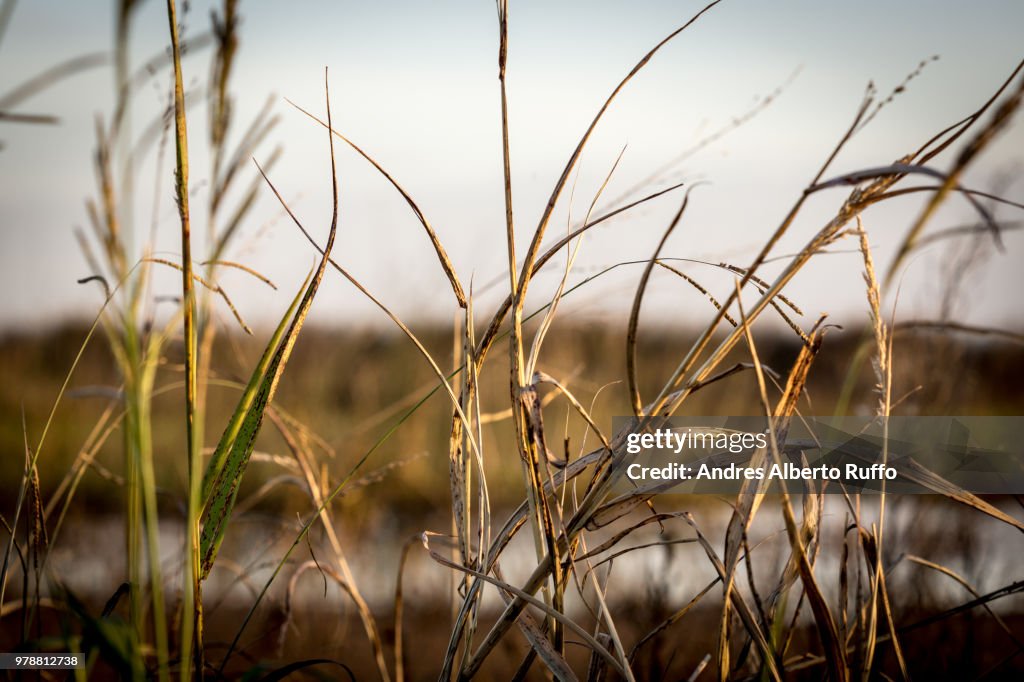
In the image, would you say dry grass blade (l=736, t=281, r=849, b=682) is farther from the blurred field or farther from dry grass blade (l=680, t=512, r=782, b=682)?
the blurred field

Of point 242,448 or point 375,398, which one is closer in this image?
point 242,448

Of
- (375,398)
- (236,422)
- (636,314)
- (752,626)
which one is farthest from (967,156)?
(375,398)

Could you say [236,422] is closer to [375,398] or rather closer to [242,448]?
[242,448]

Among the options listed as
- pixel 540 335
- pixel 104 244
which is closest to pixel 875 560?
pixel 540 335

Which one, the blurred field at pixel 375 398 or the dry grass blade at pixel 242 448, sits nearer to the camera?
the dry grass blade at pixel 242 448

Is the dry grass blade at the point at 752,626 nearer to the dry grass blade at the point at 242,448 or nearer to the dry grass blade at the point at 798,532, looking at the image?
the dry grass blade at the point at 798,532

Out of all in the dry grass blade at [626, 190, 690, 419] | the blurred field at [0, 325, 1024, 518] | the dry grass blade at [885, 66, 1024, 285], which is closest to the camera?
the dry grass blade at [885, 66, 1024, 285]

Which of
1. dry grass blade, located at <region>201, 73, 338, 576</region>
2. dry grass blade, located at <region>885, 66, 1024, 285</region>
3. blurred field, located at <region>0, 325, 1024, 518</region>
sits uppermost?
dry grass blade, located at <region>885, 66, 1024, 285</region>

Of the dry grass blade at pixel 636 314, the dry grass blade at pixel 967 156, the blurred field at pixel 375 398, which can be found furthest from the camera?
the blurred field at pixel 375 398

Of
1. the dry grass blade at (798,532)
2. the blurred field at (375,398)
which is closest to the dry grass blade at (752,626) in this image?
the dry grass blade at (798,532)

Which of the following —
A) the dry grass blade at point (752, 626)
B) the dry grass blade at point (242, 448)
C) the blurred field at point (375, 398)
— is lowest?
the blurred field at point (375, 398)

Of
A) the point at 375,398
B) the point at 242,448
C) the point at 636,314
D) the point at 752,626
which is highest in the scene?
the point at 636,314


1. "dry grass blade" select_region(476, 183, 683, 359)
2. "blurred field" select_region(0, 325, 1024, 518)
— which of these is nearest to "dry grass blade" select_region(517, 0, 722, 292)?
"dry grass blade" select_region(476, 183, 683, 359)

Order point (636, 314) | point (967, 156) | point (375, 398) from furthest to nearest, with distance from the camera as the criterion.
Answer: point (375, 398) < point (636, 314) < point (967, 156)
